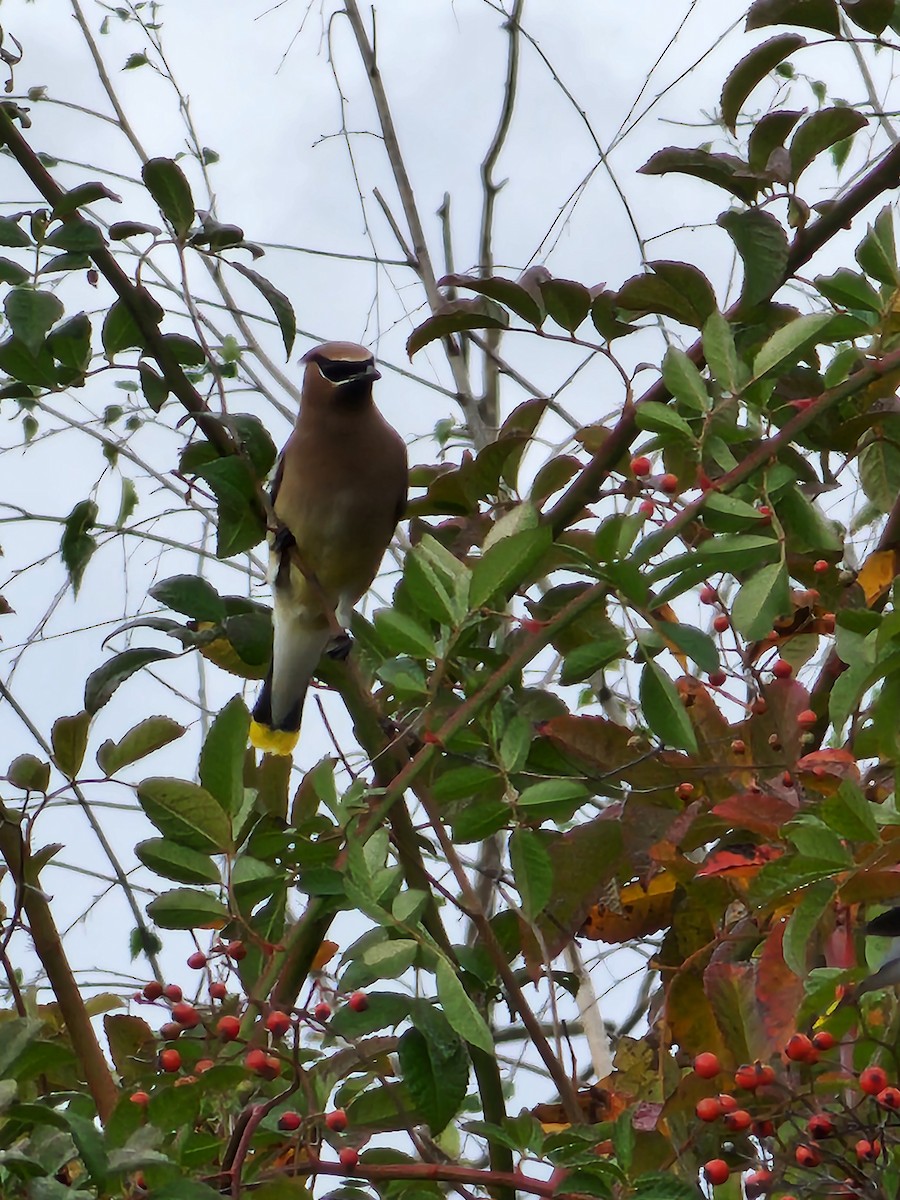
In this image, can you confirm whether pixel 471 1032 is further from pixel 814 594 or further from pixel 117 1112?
pixel 814 594

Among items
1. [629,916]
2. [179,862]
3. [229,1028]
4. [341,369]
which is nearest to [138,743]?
[179,862]

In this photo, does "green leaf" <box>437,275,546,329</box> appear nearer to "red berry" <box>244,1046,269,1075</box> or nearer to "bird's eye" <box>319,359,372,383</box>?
"red berry" <box>244,1046,269,1075</box>

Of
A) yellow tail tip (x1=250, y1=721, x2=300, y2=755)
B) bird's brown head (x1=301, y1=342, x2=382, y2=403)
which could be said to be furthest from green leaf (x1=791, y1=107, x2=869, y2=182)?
yellow tail tip (x1=250, y1=721, x2=300, y2=755)

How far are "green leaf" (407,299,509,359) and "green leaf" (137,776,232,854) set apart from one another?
1.99 ft

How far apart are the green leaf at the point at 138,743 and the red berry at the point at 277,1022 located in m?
0.34

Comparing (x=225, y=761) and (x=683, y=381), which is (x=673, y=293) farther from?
(x=225, y=761)

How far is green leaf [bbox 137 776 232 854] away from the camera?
4.61 ft

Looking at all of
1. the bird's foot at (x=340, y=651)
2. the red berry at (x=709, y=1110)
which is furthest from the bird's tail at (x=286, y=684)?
the red berry at (x=709, y=1110)

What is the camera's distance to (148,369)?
171 cm

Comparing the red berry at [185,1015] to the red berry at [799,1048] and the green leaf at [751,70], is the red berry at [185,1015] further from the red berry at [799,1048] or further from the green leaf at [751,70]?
the green leaf at [751,70]

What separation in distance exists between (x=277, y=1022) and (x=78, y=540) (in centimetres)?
66

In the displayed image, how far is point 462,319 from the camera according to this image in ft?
5.78

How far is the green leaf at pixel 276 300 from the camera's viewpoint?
5.56 feet

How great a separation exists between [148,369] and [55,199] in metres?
0.19
